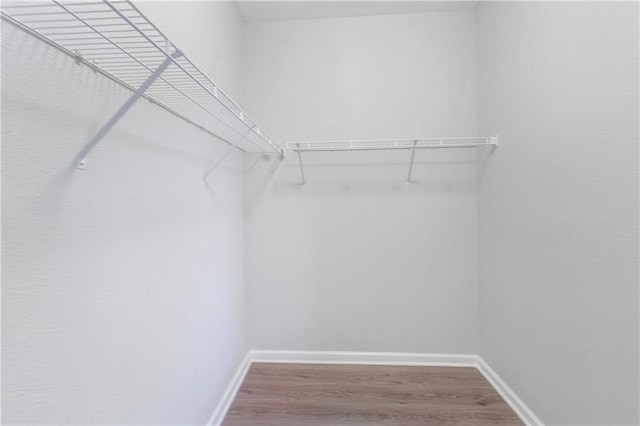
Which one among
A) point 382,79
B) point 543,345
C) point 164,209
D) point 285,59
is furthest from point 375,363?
point 285,59

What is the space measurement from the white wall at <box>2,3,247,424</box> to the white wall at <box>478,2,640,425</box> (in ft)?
5.58

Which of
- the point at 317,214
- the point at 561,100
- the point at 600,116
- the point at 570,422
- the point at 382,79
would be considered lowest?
the point at 570,422

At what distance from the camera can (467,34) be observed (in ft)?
6.69

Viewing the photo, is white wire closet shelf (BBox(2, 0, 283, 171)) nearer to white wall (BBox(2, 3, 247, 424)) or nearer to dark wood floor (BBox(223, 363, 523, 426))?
white wall (BBox(2, 3, 247, 424))

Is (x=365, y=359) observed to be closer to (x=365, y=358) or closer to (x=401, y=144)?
(x=365, y=358)

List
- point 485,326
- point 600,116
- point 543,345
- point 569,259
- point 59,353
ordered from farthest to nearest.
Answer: point 485,326 < point 543,345 < point 569,259 < point 600,116 < point 59,353

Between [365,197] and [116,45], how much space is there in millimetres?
1714

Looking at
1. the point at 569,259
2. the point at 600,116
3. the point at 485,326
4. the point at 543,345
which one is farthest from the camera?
the point at 485,326

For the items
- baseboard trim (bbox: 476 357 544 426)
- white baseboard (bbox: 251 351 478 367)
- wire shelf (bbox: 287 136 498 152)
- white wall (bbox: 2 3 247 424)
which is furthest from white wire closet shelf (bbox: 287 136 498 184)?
baseboard trim (bbox: 476 357 544 426)

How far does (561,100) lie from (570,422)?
146cm

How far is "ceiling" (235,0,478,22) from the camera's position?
6.42 feet

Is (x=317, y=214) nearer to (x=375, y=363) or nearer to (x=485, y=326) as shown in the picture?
(x=375, y=363)

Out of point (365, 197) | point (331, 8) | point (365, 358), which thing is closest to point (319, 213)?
point (365, 197)

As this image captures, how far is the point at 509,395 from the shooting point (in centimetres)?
171
